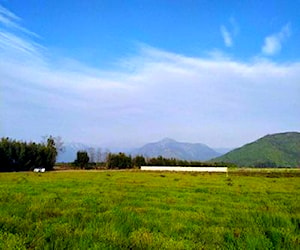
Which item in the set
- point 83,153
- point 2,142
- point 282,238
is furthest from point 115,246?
point 83,153

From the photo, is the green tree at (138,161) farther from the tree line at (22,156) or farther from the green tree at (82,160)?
the tree line at (22,156)

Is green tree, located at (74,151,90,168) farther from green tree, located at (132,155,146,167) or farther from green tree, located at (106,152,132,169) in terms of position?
green tree, located at (132,155,146,167)

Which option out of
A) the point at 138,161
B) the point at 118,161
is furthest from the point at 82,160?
the point at 138,161

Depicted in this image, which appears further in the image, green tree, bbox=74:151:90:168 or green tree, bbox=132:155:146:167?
green tree, bbox=132:155:146:167

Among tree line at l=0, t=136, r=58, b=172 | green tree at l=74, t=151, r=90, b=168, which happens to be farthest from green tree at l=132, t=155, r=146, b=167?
tree line at l=0, t=136, r=58, b=172

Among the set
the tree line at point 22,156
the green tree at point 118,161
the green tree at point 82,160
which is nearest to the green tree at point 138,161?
the green tree at point 118,161

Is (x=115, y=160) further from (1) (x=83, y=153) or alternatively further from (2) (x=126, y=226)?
(2) (x=126, y=226)

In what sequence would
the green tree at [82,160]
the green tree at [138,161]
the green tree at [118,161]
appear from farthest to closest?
the green tree at [138,161] < the green tree at [118,161] < the green tree at [82,160]

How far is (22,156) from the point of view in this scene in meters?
88.1

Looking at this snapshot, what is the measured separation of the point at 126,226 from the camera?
10430mm

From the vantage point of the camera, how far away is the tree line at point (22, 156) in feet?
274

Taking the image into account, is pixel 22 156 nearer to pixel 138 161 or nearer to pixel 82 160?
pixel 82 160

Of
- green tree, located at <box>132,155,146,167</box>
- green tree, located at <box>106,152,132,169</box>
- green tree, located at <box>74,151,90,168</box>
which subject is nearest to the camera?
green tree, located at <box>74,151,90,168</box>

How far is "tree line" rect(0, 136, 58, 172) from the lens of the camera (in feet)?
274
